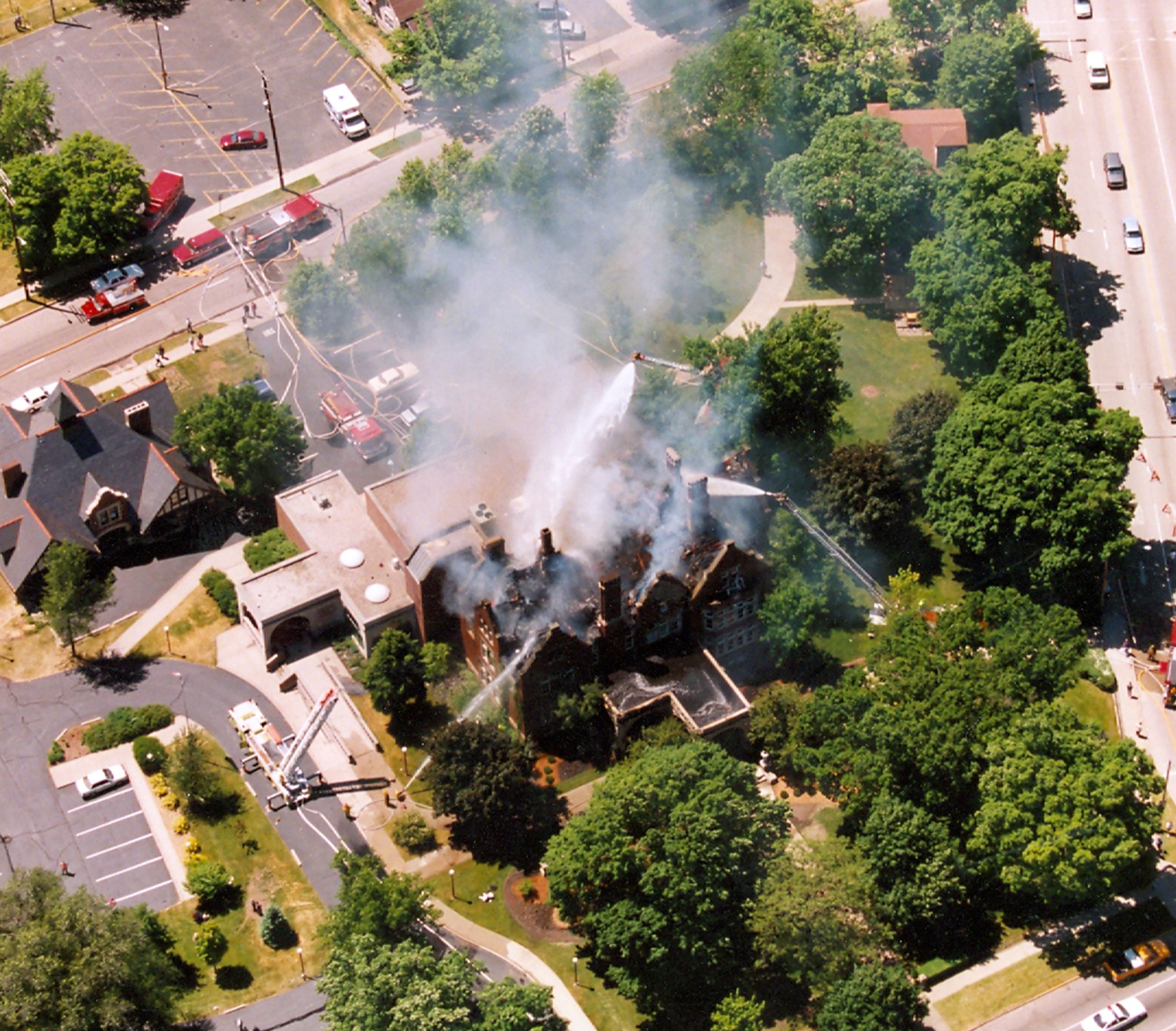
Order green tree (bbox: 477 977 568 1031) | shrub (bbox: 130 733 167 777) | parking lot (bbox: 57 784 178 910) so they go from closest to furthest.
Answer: green tree (bbox: 477 977 568 1031) → parking lot (bbox: 57 784 178 910) → shrub (bbox: 130 733 167 777)

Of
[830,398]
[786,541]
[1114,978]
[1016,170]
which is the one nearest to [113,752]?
[786,541]

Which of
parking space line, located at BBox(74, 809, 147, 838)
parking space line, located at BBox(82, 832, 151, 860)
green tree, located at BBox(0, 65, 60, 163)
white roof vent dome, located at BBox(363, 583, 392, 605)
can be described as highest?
green tree, located at BBox(0, 65, 60, 163)

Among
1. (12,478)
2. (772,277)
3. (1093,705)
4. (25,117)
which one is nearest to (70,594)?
(12,478)

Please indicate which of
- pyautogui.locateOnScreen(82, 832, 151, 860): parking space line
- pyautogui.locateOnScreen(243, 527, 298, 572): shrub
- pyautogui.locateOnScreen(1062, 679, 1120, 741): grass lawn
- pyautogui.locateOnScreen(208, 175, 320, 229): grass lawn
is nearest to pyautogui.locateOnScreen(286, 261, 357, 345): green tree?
pyautogui.locateOnScreen(208, 175, 320, 229): grass lawn

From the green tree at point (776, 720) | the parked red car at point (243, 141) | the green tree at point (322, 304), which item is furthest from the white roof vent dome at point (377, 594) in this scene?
the parked red car at point (243, 141)

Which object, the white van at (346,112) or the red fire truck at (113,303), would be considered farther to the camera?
the white van at (346,112)

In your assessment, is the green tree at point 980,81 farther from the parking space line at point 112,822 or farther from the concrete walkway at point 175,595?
the parking space line at point 112,822

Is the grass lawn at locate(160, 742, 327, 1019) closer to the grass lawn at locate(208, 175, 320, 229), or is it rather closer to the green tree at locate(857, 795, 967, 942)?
the green tree at locate(857, 795, 967, 942)
